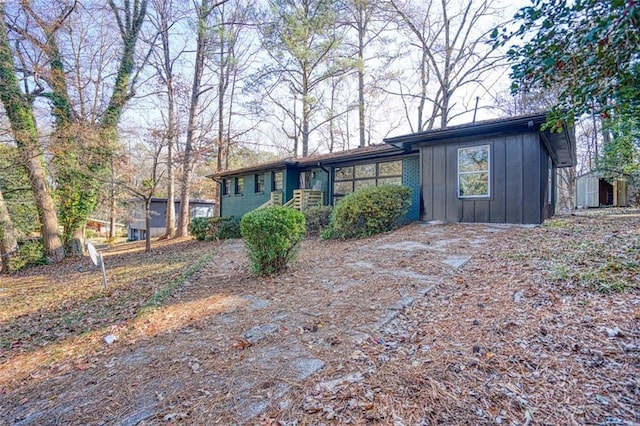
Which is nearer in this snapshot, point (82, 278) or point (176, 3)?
point (82, 278)

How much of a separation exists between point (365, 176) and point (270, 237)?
7.41m

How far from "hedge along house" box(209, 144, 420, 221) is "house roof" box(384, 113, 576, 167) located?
956 millimetres

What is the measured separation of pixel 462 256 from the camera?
196 inches

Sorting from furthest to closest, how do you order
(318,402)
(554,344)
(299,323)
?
(299,323) → (554,344) → (318,402)

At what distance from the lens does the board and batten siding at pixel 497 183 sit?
24.4ft

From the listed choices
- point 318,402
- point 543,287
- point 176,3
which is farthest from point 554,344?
point 176,3

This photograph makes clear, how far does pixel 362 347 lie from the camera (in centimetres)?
252

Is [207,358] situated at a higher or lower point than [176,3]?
lower

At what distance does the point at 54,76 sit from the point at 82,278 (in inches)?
248

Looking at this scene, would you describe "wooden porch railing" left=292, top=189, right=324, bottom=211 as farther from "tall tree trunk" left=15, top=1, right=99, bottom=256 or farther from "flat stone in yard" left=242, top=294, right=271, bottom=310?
"flat stone in yard" left=242, top=294, right=271, bottom=310

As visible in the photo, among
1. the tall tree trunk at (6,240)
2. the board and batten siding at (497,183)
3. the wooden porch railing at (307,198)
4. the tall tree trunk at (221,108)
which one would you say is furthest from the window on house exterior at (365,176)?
the tall tree trunk at (6,240)

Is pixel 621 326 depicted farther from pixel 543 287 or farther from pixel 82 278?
pixel 82 278

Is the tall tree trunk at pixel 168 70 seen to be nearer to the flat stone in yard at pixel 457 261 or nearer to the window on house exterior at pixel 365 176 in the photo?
the window on house exterior at pixel 365 176

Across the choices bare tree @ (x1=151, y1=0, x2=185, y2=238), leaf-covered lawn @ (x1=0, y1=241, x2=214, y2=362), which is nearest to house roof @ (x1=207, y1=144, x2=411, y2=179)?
bare tree @ (x1=151, y1=0, x2=185, y2=238)
